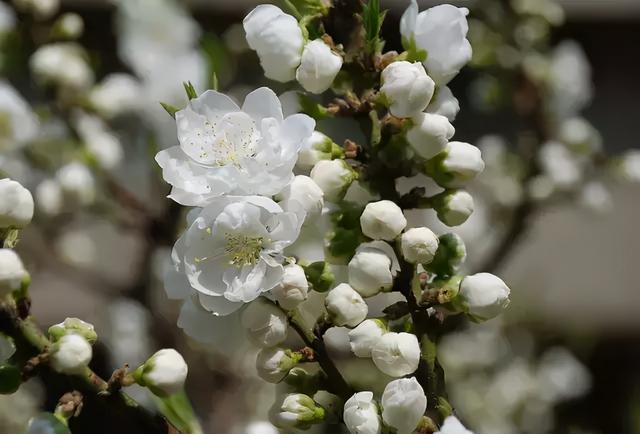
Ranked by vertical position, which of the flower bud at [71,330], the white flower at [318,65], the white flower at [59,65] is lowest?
the white flower at [59,65]

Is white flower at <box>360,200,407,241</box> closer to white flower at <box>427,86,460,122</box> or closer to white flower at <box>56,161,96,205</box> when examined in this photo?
white flower at <box>427,86,460,122</box>

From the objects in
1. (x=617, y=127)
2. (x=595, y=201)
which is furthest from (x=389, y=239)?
(x=617, y=127)

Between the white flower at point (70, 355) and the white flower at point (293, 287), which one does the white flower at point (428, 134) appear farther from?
the white flower at point (70, 355)

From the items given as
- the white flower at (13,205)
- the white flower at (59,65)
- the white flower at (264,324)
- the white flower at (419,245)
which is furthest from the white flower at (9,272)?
the white flower at (59,65)

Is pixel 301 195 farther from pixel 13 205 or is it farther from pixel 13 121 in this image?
pixel 13 121

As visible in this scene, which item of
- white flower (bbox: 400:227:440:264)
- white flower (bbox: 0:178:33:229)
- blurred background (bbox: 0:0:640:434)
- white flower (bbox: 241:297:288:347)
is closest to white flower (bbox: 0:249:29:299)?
white flower (bbox: 0:178:33:229)

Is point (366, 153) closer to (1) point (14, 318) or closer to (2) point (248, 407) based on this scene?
(1) point (14, 318)

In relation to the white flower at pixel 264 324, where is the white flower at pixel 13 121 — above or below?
below
